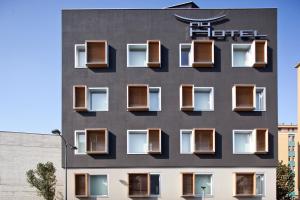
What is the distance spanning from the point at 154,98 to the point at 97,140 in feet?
17.7

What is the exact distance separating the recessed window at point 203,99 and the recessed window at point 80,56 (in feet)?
29.6

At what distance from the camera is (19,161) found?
4434 centimetres

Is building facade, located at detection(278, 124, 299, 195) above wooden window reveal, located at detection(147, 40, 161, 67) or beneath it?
beneath

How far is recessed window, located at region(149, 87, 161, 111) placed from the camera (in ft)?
88.1

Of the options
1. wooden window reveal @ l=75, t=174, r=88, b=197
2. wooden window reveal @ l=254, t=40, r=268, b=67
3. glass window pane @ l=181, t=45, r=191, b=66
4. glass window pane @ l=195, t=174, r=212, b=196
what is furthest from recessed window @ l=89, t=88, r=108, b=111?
wooden window reveal @ l=254, t=40, r=268, b=67

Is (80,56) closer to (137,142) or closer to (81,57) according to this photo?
(81,57)

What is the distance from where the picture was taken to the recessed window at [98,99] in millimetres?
26953

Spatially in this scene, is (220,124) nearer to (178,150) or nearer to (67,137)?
(178,150)

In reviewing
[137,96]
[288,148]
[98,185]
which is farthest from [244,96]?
[288,148]

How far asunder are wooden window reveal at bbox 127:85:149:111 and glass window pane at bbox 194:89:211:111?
12.9 feet

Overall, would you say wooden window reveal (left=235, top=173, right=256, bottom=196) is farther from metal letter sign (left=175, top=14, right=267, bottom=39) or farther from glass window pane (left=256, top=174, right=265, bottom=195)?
metal letter sign (left=175, top=14, right=267, bottom=39)

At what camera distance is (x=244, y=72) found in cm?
2705

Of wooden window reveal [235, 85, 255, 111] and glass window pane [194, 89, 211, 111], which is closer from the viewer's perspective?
wooden window reveal [235, 85, 255, 111]

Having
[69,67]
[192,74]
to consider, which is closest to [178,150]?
[192,74]
